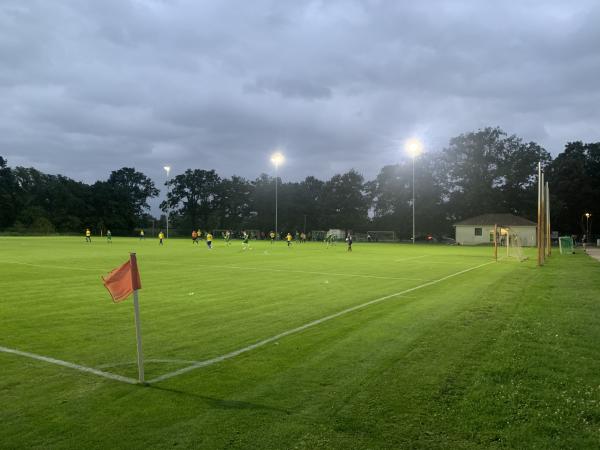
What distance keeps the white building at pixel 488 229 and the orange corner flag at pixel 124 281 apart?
7447 cm

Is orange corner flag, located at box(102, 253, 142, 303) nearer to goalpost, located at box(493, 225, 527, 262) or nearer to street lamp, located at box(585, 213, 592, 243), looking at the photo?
goalpost, located at box(493, 225, 527, 262)

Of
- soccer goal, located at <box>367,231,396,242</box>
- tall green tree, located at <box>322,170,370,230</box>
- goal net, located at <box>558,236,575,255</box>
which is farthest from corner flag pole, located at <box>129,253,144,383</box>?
tall green tree, located at <box>322,170,370,230</box>

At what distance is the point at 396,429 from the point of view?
456 cm

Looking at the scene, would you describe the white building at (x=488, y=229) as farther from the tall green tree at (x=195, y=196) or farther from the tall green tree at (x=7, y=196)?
the tall green tree at (x=7, y=196)

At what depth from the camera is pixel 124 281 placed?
630 centimetres

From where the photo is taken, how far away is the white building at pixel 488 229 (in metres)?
72.8

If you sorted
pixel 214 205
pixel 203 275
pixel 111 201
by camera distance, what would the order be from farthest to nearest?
pixel 214 205 → pixel 111 201 → pixel 203 275

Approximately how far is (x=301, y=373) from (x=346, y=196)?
10681cm

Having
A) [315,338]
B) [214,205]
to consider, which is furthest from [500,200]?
[315,338]

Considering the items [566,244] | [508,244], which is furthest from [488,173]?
[508,244]

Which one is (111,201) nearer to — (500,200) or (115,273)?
(500,200)

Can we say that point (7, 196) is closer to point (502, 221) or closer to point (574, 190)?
point (502, 221)

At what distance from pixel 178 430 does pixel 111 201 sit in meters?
118

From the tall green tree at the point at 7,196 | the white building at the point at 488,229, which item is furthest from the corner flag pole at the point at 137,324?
the tall green tree at the point at 7,196
